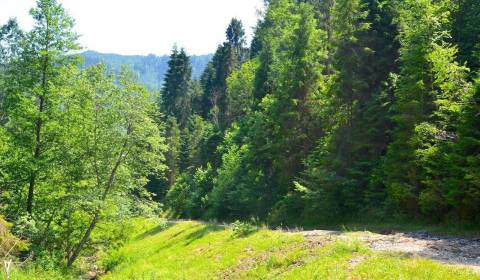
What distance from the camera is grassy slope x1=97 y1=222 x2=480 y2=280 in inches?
562

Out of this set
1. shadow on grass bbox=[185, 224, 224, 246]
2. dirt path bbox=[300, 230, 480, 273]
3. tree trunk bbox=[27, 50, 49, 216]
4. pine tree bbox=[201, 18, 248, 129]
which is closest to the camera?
dirt path bbox=[300, 230, 480, 273]

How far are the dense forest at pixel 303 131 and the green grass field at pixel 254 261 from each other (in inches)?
146

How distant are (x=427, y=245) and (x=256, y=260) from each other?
795 cm

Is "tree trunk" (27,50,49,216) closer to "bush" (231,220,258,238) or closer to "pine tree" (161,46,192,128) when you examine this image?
"bush" (231,220,258,238)

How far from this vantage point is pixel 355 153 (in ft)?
103

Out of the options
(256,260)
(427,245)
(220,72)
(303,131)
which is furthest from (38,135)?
(220,72)

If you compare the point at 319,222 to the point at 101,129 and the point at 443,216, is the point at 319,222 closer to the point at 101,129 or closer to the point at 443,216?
the point at 443,216

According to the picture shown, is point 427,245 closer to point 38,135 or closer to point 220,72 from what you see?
point 38,135

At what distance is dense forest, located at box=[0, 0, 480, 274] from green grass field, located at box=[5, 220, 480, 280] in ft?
12.2

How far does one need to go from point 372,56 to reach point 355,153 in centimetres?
788

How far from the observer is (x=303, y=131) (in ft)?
124

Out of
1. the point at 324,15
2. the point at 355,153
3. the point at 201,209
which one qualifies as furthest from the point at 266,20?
the point at 355,153

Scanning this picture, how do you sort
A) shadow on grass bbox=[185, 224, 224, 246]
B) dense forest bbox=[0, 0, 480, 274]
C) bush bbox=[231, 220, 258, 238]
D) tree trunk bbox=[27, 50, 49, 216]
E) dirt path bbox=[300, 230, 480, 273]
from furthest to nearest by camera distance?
shadow on grass bbox=[185, 224, 224, 246]
bush bbox=[231, 220, 258, 238]
tree trunk bbox=[27, 50, 49, 216]
dense forest bbox=[0, 0, 480, 274]
dirt path bbox=[300, 230, 480, 273]

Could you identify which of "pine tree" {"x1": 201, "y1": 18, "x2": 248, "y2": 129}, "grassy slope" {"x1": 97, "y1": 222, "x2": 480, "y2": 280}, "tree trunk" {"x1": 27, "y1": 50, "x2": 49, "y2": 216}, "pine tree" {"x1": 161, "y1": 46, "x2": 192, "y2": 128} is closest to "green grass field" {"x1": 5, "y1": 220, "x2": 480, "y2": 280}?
"grassy slope" {"x1": 97, "y1": 222, "x2": 480, "y2": 280}
